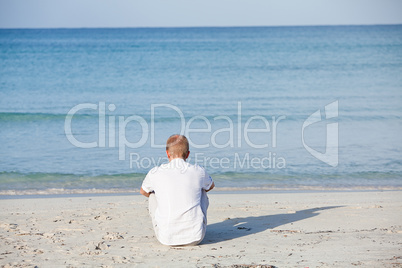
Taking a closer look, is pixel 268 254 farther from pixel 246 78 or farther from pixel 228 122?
pixel 246 78

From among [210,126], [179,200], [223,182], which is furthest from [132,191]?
[210,126]

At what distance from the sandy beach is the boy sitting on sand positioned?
155mm

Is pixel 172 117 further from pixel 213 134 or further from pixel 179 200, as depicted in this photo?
pixel 179 200

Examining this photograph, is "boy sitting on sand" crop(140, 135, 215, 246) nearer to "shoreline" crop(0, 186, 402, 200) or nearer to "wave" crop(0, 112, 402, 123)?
"shoreline" crop(0, 186, 402, 200)

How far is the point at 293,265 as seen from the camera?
4160mm

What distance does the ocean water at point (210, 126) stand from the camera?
29.8 feet

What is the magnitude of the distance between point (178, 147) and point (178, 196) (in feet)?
1.53

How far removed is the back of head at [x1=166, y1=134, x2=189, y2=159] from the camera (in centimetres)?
456

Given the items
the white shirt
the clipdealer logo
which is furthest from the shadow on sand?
the clipdealer logo

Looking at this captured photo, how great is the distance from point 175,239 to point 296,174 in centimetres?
495

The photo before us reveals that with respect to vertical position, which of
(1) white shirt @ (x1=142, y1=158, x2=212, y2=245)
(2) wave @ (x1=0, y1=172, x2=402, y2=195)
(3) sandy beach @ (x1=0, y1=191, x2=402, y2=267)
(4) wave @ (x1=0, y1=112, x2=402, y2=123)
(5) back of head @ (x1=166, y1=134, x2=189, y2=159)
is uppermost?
(4) wave @ (x1=0, y1=112, x2=402, y2=123)

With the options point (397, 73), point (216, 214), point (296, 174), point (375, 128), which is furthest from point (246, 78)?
point (216, 214)

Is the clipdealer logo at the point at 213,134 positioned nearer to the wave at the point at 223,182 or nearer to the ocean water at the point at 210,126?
the ocean water at the point at 210,126

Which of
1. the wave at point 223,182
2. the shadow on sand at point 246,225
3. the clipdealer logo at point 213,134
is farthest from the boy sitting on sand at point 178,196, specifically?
the clipdealer logo at point 213,134
